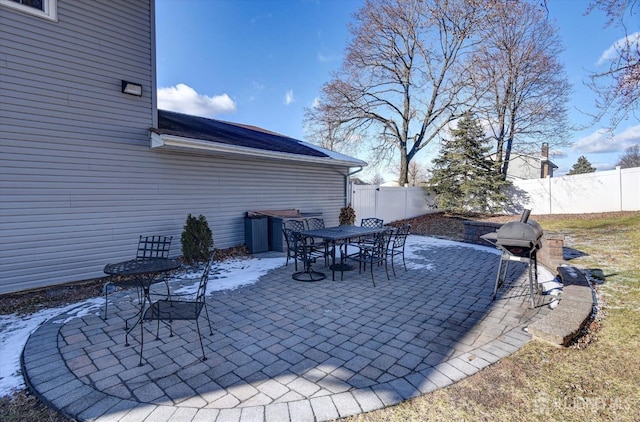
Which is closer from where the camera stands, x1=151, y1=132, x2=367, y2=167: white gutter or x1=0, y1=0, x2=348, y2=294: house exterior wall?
x1=0, y1=0, x2=348, y2=294: house exterior wall

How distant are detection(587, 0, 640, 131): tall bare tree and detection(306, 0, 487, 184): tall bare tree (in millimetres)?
9814

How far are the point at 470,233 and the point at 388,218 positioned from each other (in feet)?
14.8

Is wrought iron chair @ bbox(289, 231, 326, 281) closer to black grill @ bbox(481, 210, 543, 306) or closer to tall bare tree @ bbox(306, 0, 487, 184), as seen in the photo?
black grill @ bbox(481, 210, 543, 306)

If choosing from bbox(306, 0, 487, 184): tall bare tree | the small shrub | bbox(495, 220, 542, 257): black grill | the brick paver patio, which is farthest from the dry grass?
bbox(306, 0, 487, 184): tall bare tree

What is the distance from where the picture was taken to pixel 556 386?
2.18 metres

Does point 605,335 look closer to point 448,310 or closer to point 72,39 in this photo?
point 448,310

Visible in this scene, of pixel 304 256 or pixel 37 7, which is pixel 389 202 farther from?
pixel 37 7

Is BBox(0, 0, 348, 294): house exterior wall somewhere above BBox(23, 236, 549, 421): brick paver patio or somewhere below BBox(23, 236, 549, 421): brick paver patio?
above

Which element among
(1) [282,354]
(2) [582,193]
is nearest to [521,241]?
(1) [282,354]

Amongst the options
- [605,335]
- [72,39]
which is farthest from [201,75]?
[605,335]

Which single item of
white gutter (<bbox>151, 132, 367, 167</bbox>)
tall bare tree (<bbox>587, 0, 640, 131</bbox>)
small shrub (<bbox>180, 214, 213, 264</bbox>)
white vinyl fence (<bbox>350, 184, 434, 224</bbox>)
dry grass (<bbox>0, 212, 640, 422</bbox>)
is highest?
tall bare tree (<bbox>587, 0, 640, 131</bbox>)

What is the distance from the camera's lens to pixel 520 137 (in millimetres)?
14516

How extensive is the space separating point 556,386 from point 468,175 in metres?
13.0

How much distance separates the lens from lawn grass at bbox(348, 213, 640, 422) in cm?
191
